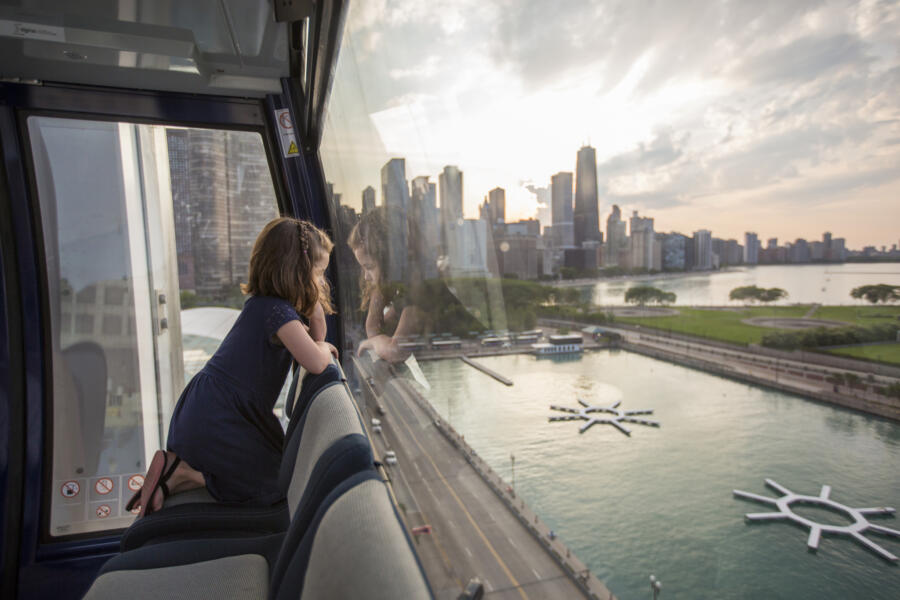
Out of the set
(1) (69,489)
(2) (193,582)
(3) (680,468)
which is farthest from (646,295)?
(1) (69,489)

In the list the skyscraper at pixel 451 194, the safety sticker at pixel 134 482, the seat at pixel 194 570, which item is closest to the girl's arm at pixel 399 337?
the skyscraper at pixel 451 194

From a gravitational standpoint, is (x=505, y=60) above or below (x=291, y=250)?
above

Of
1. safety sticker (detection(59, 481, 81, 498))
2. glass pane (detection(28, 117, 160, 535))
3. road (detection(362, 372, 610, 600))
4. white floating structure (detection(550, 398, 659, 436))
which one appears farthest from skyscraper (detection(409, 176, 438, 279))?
safety sticker (detection(59, 481, 81, 498))

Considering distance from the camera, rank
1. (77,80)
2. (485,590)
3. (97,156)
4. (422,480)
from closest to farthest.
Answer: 1. (485,590)
2. (422,480)
3. (77,80)
4. (97,156)

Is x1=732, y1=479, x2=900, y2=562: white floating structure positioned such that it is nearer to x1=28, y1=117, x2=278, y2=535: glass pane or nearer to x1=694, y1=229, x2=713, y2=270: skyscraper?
x1=694, y1=229, x2=713, y2=270: skyscraper

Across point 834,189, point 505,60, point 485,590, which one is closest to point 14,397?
point 485,590

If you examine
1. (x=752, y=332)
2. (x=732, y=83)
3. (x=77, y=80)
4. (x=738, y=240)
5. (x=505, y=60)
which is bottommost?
(x=752, y=332)

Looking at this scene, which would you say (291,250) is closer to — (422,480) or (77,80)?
(422,480)

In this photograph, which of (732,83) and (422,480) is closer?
(732,83)

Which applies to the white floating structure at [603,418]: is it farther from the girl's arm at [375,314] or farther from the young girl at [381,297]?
the girl's arm at [375,314]
